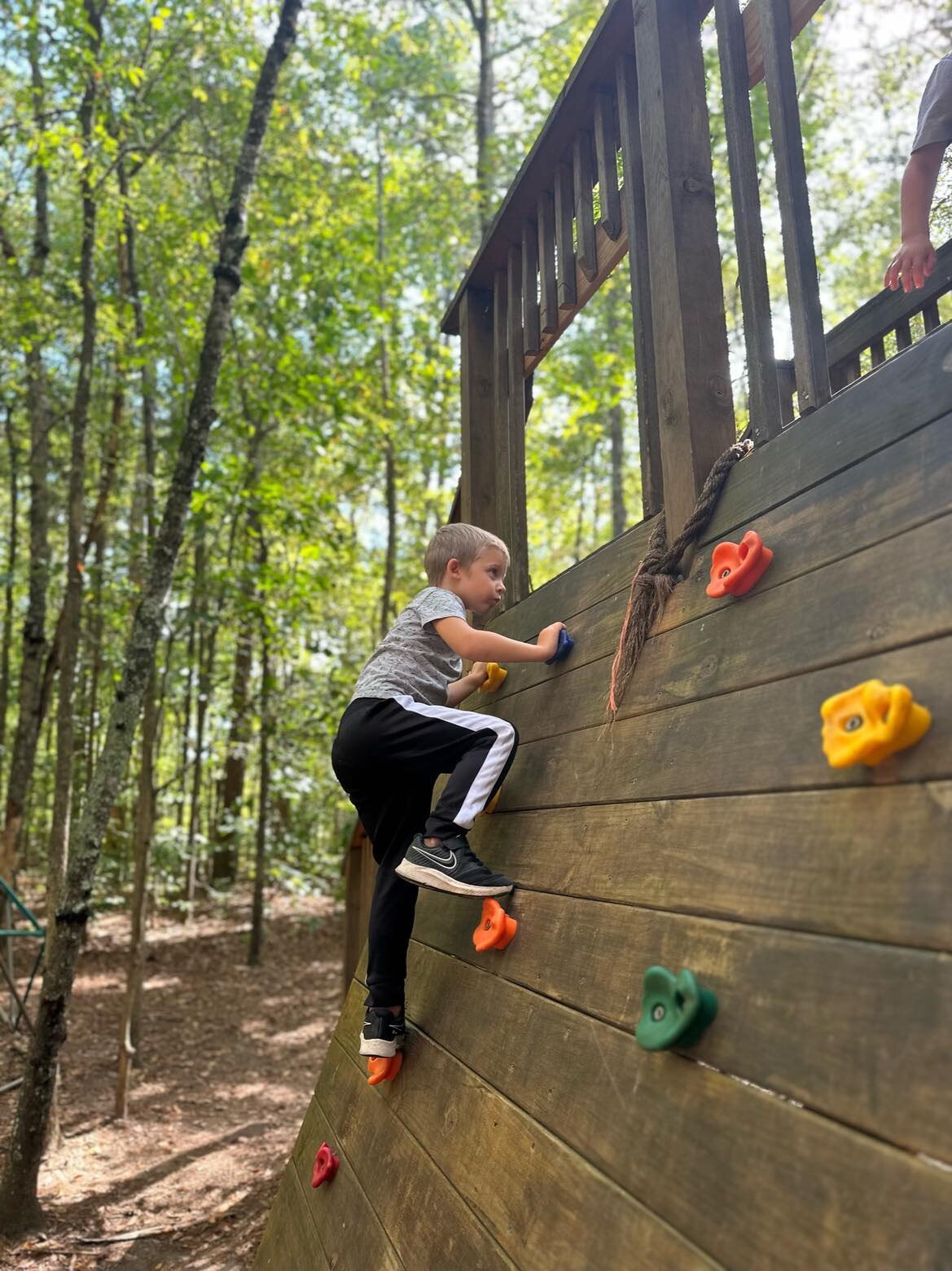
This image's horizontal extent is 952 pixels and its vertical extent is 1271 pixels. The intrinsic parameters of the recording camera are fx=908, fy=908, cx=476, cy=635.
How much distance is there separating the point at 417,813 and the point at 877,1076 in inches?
68.9

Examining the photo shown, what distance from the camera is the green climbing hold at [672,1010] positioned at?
1220mm

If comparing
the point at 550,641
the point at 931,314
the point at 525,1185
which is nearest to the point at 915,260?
the point at 931,314

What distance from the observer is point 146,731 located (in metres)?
6.29

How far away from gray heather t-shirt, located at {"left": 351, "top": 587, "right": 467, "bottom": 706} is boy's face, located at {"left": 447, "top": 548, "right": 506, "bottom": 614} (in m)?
0.04

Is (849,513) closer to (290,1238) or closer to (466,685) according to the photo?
(466,685)

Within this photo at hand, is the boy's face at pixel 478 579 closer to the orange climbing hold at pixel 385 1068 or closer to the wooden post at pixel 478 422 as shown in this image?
the wooden post at pixel 478 422

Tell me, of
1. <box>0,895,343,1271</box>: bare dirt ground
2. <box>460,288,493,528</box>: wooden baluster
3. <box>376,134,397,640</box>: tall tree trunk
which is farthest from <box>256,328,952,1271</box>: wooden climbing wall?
<box>376,134,397,640</box>: tall tree trunk

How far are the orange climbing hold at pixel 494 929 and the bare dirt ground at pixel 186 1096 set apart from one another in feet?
8.70

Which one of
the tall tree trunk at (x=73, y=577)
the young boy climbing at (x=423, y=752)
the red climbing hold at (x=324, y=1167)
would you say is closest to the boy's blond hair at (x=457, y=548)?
the young boy climbing at (x=423, y=752)

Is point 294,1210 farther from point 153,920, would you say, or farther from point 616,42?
point 153,920

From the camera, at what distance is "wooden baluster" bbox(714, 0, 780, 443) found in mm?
1770

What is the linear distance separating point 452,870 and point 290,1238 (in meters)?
1.19

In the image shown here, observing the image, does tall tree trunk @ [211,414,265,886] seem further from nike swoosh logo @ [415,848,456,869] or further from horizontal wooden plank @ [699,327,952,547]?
horizontal wooden plank @ [699,327,952,547]

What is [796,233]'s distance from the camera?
5.45ft
